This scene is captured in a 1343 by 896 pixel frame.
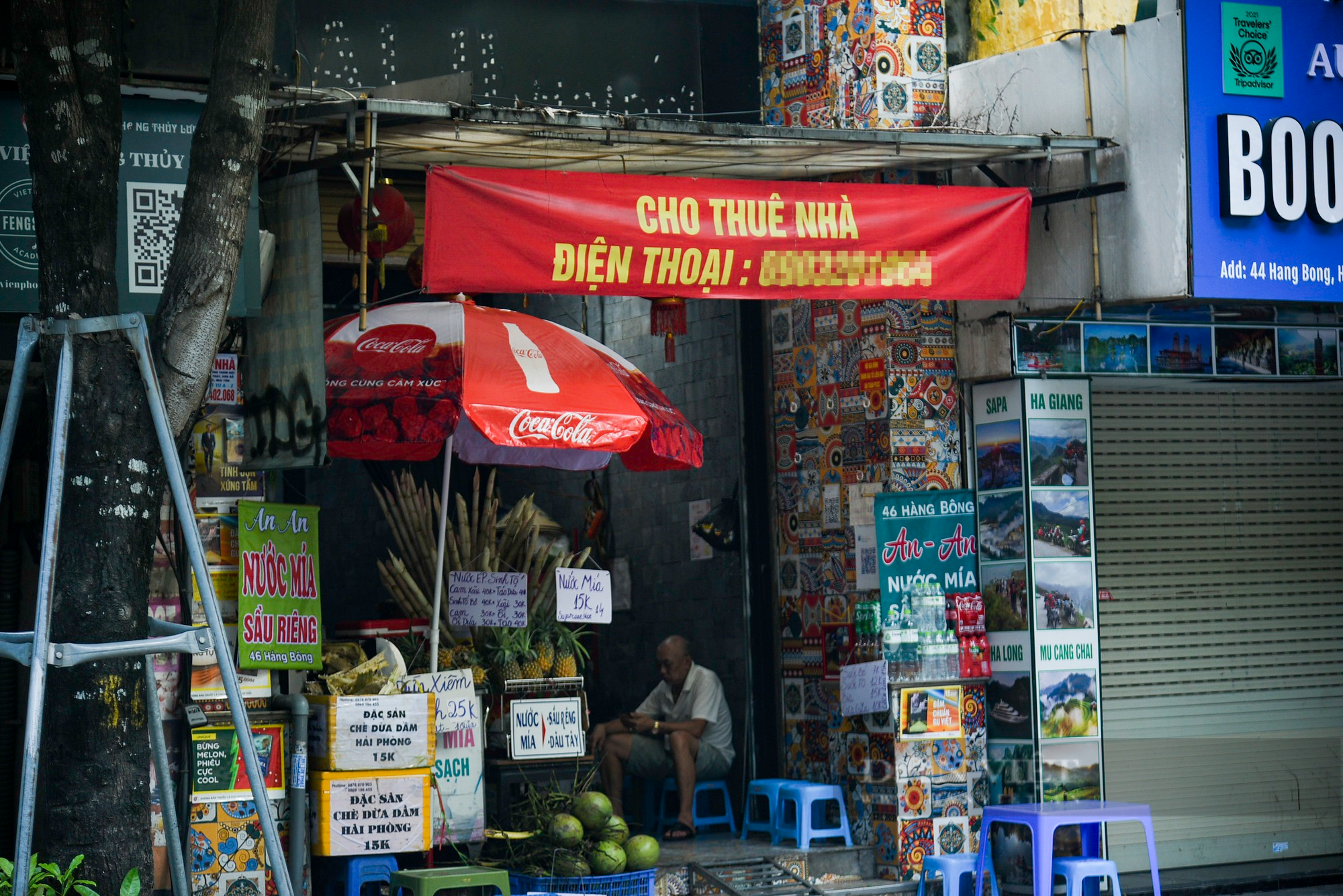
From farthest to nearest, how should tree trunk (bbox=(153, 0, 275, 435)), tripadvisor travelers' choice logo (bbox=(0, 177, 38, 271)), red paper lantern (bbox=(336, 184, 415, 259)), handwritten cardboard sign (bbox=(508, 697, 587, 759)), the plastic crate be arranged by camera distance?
handwritten cardboard sign (bbox=(508, 697, 587, 759)) < the plastic crate < red paper lantern (bbox=(336, 184, 415, 259)) < tripadvisor travelers' choice logo (bbox=(0, 177, 38, 271)) < tree trunk (bbox=(153, 0, 275, 435))

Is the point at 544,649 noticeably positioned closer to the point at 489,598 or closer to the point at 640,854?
the point at 489,598

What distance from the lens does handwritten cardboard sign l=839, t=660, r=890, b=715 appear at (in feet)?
30.6

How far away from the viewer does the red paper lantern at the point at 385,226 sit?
26.0 ft

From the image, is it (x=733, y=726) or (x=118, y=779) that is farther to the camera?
(x=733, y=726)

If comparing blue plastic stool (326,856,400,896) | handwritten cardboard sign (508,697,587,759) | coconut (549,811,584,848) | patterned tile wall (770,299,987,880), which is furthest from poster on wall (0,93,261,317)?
patterned tile wall (770,299,987,880)

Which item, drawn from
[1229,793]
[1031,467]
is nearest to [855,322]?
[1031,467]

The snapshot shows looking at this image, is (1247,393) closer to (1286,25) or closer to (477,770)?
(1286,25)

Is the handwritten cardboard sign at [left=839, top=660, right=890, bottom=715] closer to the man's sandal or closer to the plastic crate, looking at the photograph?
the man's sandal

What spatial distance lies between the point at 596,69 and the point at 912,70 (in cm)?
192

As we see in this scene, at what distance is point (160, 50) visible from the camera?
7301mm

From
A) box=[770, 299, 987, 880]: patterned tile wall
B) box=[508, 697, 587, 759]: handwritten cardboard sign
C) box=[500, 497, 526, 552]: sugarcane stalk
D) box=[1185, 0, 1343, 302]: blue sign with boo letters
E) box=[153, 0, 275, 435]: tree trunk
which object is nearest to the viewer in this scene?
box=[153, 0, 275, 435]: tree trunk

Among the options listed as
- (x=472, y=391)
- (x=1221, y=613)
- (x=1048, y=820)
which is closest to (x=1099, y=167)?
(x=1221, y=613)

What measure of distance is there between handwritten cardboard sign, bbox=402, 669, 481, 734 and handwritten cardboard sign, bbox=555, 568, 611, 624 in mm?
656

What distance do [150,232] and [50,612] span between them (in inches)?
108
